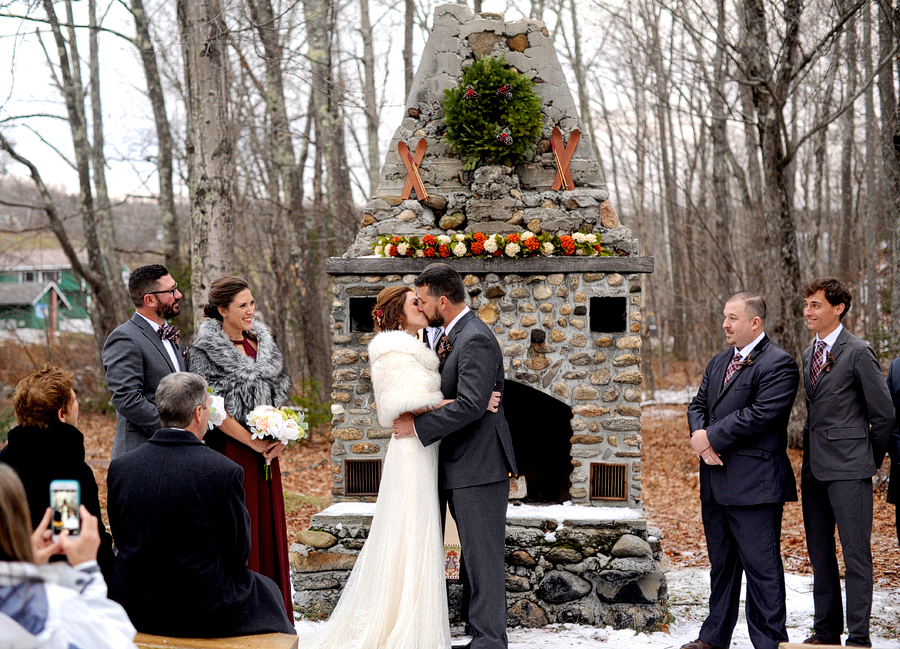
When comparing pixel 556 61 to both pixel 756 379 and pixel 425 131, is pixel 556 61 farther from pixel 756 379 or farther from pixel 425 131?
pixel 756 379

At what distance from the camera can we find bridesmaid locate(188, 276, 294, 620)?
170 inches

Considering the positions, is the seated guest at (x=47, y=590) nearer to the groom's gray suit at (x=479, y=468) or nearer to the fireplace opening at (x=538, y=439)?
the groom's gray suit at (x=479, y=468)

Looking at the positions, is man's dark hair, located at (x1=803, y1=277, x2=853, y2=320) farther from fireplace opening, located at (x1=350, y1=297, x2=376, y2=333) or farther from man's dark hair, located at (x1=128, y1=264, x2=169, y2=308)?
man's dark hair, located at (x1=128, y1=264, x2=169, y2=308)

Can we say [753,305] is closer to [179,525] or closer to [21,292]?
[179,525]

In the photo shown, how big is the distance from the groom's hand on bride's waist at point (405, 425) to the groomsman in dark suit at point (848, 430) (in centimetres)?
222

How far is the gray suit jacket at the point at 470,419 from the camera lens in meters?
4.18

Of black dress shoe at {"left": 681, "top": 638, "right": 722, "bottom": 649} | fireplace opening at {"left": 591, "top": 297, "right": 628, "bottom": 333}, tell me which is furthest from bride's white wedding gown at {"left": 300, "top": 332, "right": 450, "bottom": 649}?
fireplace opening at {"left": 591, "top": 297, "right": 628, "bottom": 333}

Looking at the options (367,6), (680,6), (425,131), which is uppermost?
(367,6)

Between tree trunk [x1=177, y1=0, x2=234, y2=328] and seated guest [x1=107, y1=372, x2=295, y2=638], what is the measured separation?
4.93m

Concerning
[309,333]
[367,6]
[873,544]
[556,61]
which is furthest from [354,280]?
[367,6]

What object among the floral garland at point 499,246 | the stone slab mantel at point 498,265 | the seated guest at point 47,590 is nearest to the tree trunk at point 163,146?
the stone slab mantel at point 498,265

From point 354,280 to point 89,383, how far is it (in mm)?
11145

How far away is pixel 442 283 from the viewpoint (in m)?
4.39

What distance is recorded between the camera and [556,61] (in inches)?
254
